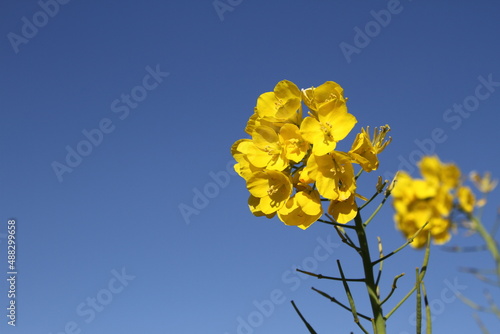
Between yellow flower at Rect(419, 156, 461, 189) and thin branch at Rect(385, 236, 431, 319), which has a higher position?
yellow flower at Rect(419, 156, 461, 189)

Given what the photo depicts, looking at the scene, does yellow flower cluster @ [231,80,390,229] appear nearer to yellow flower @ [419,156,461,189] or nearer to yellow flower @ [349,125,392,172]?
yellow flower @ [349,125,392,172]

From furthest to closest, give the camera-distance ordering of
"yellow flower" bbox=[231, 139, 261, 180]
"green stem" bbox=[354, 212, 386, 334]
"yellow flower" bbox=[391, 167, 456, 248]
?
1. "yellow flower" bbox=[391, 167, 456, 248]
2. "yellow flower" bbox=[231, 139, 261, 180]
3. "green stem" bbox=[354, 212, 386, 334]

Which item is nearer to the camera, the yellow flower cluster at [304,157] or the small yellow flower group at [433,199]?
the yellow flower cluster at [304,157]

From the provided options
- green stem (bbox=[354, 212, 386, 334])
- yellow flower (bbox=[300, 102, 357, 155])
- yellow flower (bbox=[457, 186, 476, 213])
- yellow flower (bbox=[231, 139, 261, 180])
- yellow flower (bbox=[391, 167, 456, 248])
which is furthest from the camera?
yellow flower (bbox=[391, 167, 456, 248])

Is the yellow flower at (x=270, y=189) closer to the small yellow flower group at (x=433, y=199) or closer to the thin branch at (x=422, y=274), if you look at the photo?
the thin branch at (x=422, y=274)

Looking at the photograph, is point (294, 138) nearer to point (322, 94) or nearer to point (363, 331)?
point (322, 94)

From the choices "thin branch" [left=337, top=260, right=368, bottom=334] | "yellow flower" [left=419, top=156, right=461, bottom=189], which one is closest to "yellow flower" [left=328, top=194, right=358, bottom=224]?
"thin branch" [left=337, top=260, right=368, bottom=334]

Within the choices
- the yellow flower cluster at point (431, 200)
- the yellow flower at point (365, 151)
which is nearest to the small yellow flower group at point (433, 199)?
the yellow flower cluster at point (431, 200)
